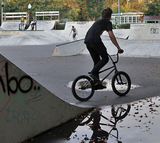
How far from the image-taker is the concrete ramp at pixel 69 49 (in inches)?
661

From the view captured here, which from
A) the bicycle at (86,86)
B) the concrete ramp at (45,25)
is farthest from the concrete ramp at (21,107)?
the concrete ramp at (45,25)

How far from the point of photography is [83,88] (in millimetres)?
5812

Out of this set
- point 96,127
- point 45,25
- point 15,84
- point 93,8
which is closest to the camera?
point 15,84

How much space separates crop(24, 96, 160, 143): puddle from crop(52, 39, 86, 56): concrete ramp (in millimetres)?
11926

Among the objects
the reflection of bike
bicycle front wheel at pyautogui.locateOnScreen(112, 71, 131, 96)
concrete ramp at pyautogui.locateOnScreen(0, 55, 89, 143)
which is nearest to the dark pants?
bicycle front wheel at pyautogui.locateOnScreen(112, 71, 131, 96)

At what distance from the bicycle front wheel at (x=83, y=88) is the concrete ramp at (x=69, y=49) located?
1086 cm

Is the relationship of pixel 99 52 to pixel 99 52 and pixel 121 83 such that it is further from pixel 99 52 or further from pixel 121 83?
pixel 121 83

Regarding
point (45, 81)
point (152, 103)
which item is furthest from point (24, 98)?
point (45, 81)

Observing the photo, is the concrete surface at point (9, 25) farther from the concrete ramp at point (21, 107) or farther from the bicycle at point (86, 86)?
the concrete ramp at point (21, 107)

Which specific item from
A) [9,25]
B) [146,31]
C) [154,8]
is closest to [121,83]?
[146,31]

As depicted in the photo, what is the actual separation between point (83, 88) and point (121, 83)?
0.98 metres

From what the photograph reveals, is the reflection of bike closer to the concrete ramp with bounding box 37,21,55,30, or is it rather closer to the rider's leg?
the rider's leg

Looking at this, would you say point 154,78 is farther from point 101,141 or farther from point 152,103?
point 101,141

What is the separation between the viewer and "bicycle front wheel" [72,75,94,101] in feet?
18.9
